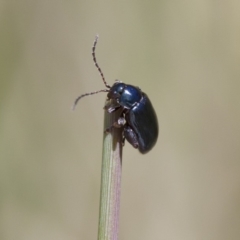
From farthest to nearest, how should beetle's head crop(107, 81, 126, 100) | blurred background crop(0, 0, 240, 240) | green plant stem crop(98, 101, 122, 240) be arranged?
blurred background crop(0, 0, 240, 240)
beetle's head crop(107, 81, 126, 100)
green plant stem crop(98, 101, 122, 240)

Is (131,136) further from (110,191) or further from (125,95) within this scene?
(110,191)

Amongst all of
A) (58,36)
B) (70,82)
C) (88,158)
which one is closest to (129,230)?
(88,158)

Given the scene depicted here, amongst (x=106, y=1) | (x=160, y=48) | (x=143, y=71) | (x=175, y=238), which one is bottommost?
(x=175, y=238)

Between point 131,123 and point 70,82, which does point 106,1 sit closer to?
point 70,82

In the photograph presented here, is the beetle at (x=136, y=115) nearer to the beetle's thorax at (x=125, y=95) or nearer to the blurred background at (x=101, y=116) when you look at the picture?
the beetle's thorax at (x=125, y=95)

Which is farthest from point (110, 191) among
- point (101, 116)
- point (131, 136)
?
point (101, 116)

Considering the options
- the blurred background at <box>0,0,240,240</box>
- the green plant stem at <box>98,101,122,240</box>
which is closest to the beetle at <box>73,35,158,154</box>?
the green plant stem at <box>98,101,122,240</box>

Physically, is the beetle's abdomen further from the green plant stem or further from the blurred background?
the blurred background
